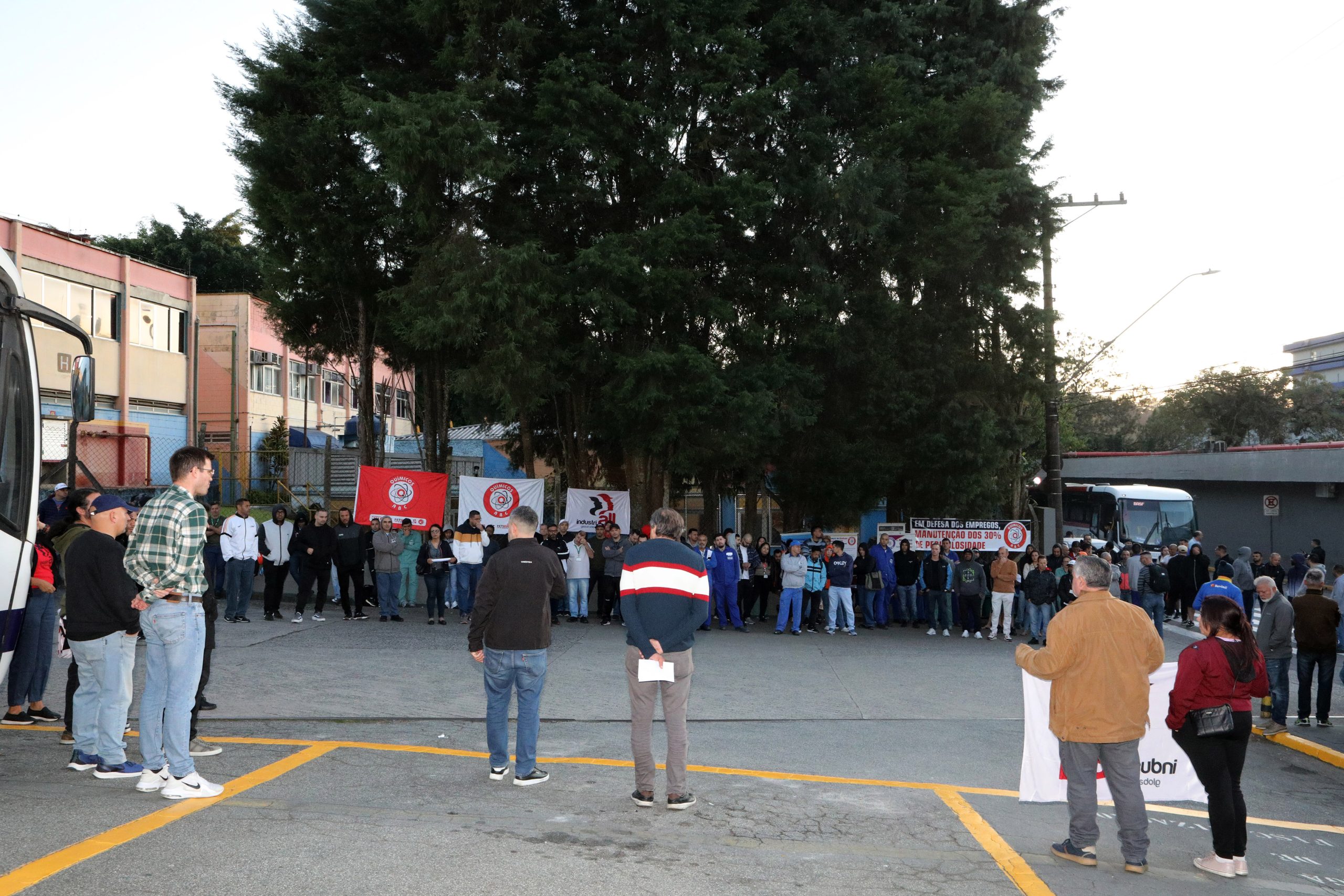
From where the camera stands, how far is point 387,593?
1750cm

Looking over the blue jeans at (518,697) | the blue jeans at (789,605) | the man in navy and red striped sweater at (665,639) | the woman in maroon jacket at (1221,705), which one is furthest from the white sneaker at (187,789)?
the blue jeans at (789,605)

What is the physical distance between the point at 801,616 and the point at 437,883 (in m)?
14.7

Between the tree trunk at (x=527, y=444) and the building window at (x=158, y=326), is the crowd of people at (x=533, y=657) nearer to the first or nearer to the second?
the tree trunk at (x=527, y=444)

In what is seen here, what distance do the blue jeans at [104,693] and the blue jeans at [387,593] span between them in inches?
404

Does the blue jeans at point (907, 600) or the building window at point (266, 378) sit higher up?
the building window at point (266, 378)

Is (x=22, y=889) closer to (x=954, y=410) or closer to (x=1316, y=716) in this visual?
(x=1316, y=716)

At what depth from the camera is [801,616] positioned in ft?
63.8

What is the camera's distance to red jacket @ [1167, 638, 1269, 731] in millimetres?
6238

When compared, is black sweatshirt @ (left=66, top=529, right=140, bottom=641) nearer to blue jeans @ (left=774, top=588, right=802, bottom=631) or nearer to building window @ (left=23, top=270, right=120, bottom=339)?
blue jeans @ (left=774, top=588, right=802, bottom=631)

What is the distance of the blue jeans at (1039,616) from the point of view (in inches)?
734

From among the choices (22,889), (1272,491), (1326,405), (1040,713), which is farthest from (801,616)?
(1326,405)

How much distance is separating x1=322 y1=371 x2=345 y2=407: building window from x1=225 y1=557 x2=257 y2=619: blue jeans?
132 ft

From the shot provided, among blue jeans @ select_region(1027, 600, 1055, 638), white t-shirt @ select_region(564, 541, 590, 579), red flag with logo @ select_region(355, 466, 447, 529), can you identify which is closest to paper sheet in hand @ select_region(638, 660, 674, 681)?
white t-shirt @ select_region(564, 541, 590, 579)

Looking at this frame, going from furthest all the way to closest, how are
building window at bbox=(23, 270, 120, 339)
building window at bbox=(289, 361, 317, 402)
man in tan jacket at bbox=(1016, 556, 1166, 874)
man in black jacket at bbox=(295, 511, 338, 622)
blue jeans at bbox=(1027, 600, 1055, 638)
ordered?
building window at bbox=(289, 361, 317, 402)
building window at bbox=(23, 270, 120, 339)
blue jeans at bbox=(1027, 600, 1055, 638)
man in black jacket at bbox=(295, 511, 338, 622)
man in tan jacket at bbox=(1016, 556, 1166, 874)
